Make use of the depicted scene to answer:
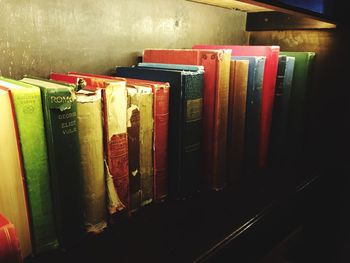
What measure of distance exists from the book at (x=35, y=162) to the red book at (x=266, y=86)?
0.62 m

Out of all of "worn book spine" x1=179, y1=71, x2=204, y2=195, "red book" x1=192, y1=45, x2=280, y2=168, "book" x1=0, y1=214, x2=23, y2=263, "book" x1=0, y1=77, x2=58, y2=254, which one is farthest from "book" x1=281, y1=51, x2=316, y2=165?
→ "book" x1=0, y1=214, x2=23, y2=263

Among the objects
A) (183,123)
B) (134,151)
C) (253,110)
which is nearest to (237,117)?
(253,110)

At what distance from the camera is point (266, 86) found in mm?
857

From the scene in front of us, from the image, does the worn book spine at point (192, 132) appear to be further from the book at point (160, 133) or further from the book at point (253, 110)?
the book at point (253, 110)

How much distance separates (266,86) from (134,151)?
0.46m

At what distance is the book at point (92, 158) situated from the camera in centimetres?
53

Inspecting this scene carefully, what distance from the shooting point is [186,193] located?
724 mm

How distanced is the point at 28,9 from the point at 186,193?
0.58m

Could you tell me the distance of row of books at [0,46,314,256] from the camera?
48 centimetres

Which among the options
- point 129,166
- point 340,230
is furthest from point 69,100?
point 340,230

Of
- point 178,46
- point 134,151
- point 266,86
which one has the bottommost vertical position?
point 134,151

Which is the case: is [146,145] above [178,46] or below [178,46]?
below

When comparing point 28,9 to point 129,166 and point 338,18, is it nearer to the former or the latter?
point 129,166

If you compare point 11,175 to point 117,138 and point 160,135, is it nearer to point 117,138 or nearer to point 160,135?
point 117,138
